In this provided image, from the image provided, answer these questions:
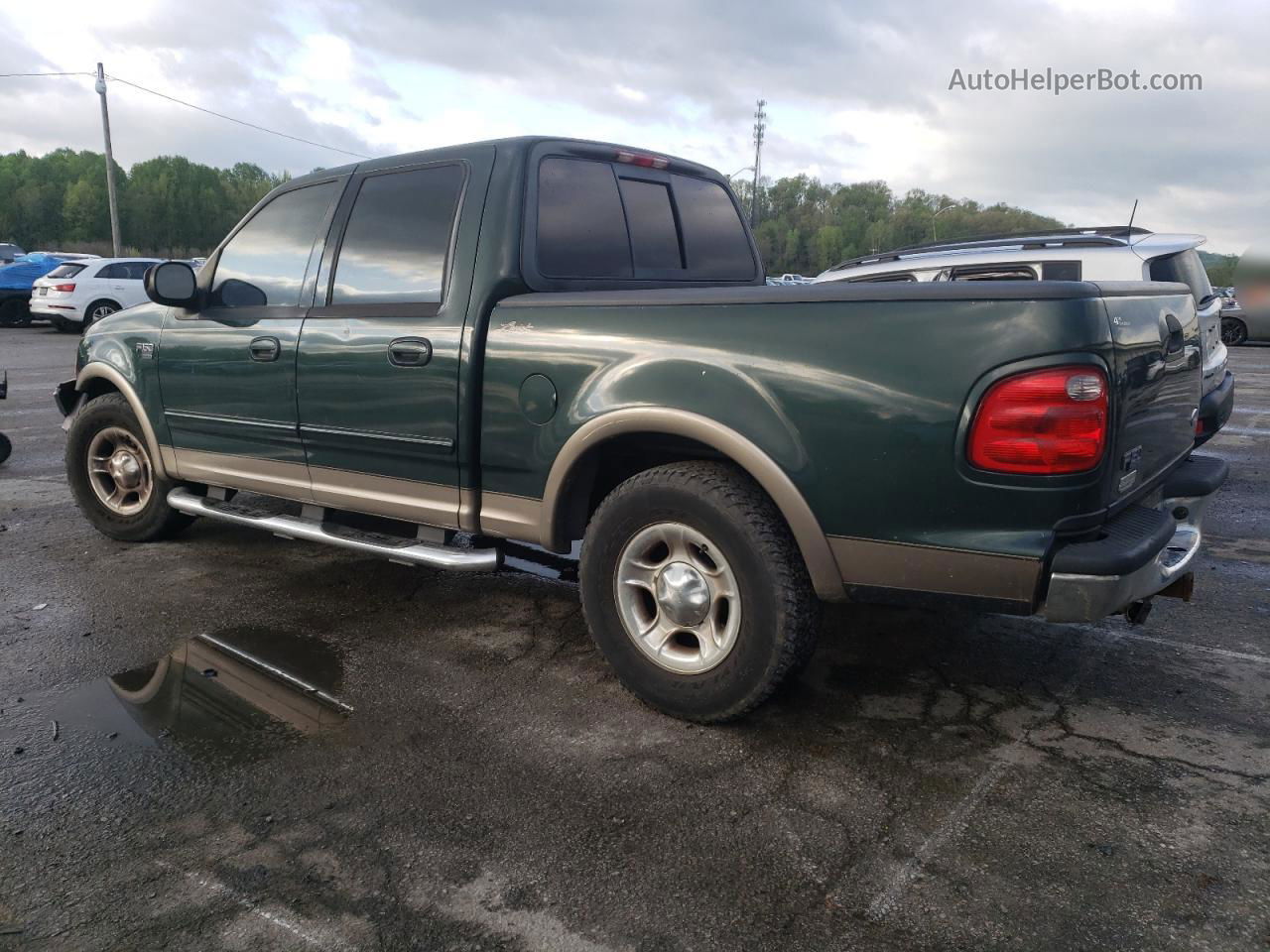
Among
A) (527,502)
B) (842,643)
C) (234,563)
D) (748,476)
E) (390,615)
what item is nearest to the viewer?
(748,476)

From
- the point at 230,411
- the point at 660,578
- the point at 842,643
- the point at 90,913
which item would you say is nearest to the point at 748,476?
the point at 660,578

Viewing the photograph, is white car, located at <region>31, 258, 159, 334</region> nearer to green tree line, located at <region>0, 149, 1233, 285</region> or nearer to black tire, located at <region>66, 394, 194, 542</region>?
black tire, located at <region>66, 394, 194, 542</region>

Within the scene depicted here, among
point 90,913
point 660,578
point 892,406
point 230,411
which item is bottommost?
point 90,913

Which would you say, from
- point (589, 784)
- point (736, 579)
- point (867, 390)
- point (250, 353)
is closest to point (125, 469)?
point (250, 353)

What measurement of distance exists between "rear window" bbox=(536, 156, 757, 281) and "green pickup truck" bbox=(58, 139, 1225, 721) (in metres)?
0.01

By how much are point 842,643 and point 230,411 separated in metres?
2.89

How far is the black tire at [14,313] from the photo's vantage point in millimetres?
23219

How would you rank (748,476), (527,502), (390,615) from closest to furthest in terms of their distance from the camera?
(748,476)
(527,502)
(390,615)

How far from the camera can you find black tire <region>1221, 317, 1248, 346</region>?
70.0 feet

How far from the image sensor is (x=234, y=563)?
5070mm

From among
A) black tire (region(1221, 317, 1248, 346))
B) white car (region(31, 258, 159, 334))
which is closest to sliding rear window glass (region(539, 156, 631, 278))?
white car (region(31, 258, 159, 334))

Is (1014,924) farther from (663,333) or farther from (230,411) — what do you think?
(230,411)

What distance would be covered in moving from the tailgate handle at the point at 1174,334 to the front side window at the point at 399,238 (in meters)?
2.49

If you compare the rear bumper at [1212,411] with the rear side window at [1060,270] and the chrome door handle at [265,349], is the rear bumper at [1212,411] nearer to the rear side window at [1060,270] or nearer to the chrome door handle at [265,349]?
the rear side window at [1060,270]
